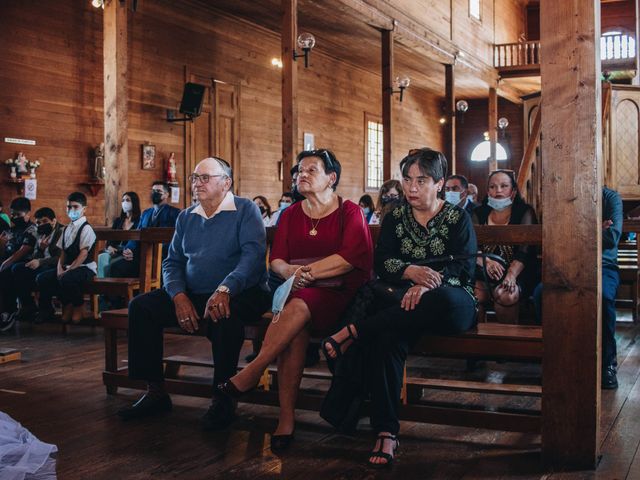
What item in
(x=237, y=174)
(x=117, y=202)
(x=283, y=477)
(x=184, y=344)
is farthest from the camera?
(x=237, y=174)

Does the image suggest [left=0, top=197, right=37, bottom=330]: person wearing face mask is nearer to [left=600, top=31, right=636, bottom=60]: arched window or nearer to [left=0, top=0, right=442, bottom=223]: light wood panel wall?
[left=0, top=0, right=442, bottom=223]: light wood panel wall

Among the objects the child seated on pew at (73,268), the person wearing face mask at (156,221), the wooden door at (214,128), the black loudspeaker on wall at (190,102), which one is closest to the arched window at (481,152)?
the wooden door at (214,128)

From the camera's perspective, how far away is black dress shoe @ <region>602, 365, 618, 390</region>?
389cm

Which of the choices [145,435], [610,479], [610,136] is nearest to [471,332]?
[610,479]

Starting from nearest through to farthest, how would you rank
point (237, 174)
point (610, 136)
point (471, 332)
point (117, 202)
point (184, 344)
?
point (471, 332) < point (184, 344) < point (117, 202) < point (610, 136) < point (237, 174)

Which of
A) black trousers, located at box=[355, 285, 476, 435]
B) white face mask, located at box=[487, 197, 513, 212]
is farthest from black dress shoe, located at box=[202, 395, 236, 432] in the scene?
white face mask, located at box=[487, 197, 513, 212]

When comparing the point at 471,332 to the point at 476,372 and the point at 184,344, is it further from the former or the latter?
the point at 184,344

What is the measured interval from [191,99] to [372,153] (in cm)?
616

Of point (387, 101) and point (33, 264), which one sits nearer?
point (33, 264)

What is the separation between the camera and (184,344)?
5391 mm

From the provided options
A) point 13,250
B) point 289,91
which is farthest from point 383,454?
point 289,91

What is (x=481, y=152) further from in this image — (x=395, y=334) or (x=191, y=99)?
(x=395, y=334)

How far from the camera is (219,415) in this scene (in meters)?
3.19

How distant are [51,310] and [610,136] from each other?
6917 mm
